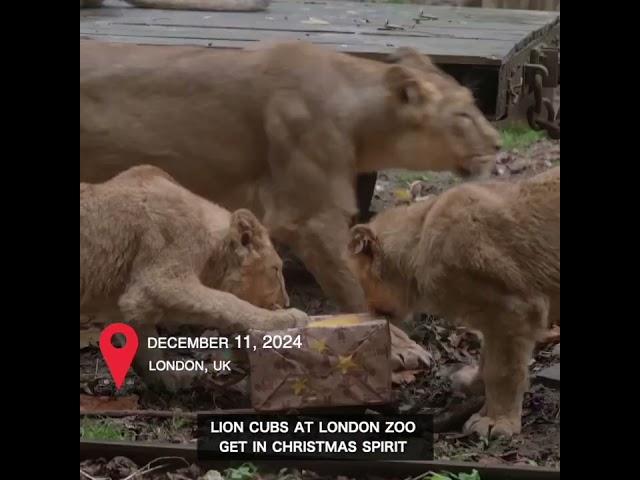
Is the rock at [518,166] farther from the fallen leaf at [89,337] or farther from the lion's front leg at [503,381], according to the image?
the fallen leaf at [89,337]

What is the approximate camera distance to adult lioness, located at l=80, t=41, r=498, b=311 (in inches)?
266

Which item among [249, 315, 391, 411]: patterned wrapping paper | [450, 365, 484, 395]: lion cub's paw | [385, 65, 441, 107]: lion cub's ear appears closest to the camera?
[249, 315, 391, 411]: patterned wrapping paper

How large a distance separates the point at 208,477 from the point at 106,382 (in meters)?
0.60

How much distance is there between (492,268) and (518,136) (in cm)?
56

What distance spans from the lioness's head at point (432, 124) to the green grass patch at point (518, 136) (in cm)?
4

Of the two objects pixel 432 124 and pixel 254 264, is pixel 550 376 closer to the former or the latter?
pixel 432 124

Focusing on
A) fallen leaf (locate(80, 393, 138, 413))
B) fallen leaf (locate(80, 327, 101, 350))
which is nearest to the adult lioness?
fallen leaf (locate(80, 327, 101, 350))

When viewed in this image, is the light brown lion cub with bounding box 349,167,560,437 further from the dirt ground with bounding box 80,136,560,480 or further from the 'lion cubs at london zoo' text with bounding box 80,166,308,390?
the 'lion cubs at london zoo' text with bounding box 80,166,308,390

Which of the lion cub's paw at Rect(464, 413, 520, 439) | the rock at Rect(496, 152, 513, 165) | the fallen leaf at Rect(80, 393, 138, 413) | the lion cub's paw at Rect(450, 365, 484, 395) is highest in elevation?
the rock at Rect(496, 152, 513, 165)

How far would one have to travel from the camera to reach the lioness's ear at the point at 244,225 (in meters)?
6.78

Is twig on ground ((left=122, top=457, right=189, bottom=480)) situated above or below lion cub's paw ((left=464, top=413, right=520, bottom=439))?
below

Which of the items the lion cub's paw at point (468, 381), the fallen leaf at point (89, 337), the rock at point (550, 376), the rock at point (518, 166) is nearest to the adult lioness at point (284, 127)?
the rock at point (518, 166)

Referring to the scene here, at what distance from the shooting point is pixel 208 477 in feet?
21.8

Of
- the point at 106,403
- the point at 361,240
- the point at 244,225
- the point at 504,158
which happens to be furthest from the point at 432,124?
the point at 106,403
